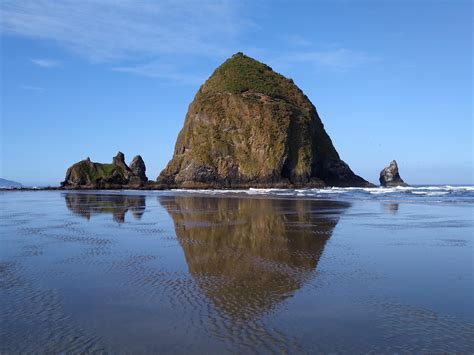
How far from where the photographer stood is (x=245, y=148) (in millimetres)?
96938

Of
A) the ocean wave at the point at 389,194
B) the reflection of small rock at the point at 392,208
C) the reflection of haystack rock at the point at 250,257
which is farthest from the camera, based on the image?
the ocean wave at the point at 389,194

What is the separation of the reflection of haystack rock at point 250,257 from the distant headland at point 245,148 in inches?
2631

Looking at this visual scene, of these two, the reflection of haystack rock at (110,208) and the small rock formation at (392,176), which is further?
the small rock formation at (392,176)

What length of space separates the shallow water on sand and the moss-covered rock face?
241 ft

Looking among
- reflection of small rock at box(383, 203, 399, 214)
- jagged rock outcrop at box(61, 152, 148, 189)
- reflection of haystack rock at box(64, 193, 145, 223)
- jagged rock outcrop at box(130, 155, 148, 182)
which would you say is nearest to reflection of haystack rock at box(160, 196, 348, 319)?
reflection of haystack rock at box(64, 193, 145, 223)

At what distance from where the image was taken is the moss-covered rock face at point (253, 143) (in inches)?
3647

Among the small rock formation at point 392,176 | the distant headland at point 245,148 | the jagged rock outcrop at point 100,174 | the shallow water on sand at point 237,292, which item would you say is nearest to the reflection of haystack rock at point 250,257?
the shallow water on sand at point 237,292

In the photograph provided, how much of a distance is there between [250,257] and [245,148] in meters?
85.5

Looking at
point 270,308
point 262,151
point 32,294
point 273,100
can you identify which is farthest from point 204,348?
point 273,100

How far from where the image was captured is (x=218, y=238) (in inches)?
607

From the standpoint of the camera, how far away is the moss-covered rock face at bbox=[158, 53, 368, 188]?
→ 304 ft

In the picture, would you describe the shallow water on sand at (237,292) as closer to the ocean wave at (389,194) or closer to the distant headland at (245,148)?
the ocean wave at (389,194)

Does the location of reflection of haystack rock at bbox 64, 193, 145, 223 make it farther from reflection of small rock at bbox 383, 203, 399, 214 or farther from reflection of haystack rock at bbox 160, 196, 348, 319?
reflection of small rock at bbox 383, 203, 399, 214

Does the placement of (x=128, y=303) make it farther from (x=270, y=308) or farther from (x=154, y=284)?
(x=270, y=308)
